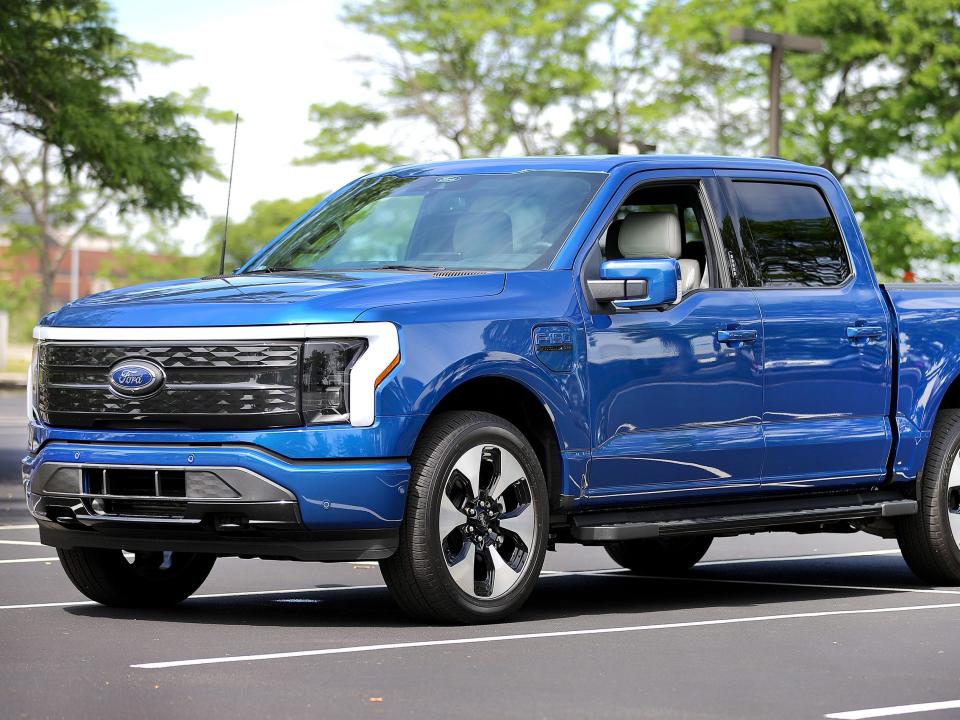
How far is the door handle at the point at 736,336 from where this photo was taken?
890 cm

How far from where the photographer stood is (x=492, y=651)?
7.29m

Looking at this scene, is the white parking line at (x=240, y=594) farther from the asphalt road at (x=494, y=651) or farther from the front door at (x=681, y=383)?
the front door at (x=681, y=383)

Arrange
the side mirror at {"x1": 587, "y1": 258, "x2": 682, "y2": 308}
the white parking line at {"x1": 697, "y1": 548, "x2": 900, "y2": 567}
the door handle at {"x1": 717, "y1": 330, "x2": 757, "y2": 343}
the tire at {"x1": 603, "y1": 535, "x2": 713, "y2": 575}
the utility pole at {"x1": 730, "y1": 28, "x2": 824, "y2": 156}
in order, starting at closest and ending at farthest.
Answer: the side mirror at {"x1": 587, "y1": 258, "x2": 682, "y2": 308} < the door handle at {"x1": 717, "y1": 330, "x2": 757, "y2": 343} < the tire at {"x1": 603, "y1": 535, "x2": 713, "y2": 575} < the white parking line at {"x1": 697, "y1": 548, "x2": 900, "y2": 567} < the utility pole at {"x1": 730, "y1": 28, "x2": 824, "y2": 156}

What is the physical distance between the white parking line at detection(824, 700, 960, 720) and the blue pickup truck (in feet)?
7.02

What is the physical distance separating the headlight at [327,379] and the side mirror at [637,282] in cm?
132

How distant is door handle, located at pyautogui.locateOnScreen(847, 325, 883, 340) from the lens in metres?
9.56

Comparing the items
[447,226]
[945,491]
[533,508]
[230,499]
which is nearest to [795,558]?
[945,491]

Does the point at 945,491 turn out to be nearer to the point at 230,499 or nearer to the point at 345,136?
the point at 230,499

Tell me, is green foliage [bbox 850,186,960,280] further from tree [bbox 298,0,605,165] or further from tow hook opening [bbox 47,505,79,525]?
tow hook opening [bbox 47,505,79,525]

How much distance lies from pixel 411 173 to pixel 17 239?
4830 cm

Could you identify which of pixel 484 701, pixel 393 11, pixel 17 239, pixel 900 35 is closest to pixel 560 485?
pixel 484 701

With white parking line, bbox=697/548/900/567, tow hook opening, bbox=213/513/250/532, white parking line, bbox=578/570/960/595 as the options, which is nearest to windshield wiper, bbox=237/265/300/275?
tow hook opening, bbox=213/513/250/532

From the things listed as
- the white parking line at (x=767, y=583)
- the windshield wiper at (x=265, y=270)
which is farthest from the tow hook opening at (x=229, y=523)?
the white parking line at (x=767, y=583)

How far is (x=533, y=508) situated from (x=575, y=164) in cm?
178
